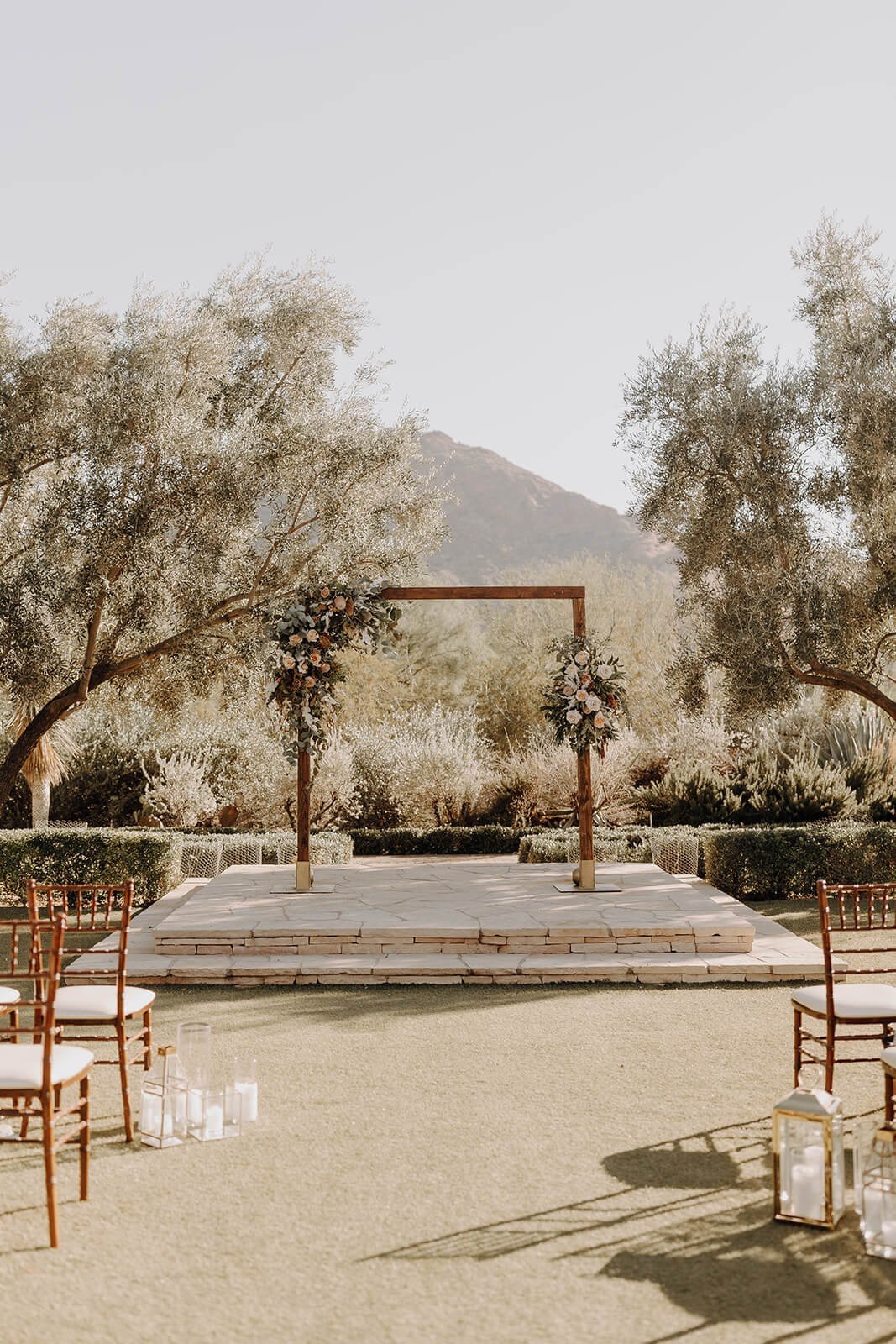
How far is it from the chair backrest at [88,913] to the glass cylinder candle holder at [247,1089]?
655mm

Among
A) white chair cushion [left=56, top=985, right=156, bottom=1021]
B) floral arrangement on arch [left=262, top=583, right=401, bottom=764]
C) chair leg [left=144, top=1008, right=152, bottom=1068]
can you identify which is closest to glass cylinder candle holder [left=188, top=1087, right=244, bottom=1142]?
chair leg [left=144, top=1008, right=152, bottom=1068]

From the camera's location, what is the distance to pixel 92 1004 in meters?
4.88

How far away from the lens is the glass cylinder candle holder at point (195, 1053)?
473 cm

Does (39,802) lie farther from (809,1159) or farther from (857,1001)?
(809,1159)

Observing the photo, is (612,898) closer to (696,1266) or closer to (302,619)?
(302,619)

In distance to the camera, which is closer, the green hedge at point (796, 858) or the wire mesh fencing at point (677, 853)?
the green hedge at point (796, 858)

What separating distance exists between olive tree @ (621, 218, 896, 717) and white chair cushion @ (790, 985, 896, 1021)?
6.36 meters

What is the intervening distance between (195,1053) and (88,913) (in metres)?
6.61

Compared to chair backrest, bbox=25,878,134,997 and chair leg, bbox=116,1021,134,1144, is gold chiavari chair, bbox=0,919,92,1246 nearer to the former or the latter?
chair backrest, bbox=25,878,134,997

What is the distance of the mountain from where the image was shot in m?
58.2

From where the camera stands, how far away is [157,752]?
1577 cm

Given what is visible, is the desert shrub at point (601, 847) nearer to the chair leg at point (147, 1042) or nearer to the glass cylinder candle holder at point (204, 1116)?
the chair leg at point (147, 1042)

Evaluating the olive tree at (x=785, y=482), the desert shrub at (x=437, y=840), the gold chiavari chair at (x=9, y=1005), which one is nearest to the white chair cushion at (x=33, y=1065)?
the gold chiavari chair at (x=9, y=1005)

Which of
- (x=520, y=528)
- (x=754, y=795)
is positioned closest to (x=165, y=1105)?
(x=754, y=795)
